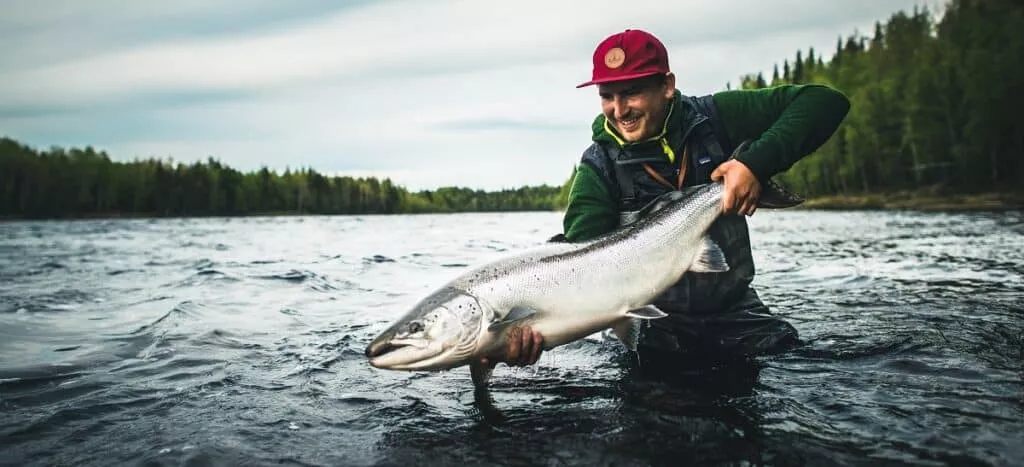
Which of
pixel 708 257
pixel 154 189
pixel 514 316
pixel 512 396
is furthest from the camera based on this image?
pixel 154 189

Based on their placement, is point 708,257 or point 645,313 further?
point 708,257

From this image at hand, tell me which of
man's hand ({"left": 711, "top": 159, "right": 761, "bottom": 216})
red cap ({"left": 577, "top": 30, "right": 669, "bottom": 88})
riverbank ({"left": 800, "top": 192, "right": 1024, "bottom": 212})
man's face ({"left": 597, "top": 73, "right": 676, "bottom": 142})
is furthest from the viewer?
riverbank ({"left": 800, "top": 192, "right": 1024, "bottom": 212})

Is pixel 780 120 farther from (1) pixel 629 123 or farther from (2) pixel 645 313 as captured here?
(2) pixel 645 313

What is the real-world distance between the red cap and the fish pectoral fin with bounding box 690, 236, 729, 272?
1127mm

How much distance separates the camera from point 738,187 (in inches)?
153

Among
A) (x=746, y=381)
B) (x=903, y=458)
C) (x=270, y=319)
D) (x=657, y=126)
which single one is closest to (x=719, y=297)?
(x=746, y=381)

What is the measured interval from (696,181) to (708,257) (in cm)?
64

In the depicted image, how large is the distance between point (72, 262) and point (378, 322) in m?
13.4

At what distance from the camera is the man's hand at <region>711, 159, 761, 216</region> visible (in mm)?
3889

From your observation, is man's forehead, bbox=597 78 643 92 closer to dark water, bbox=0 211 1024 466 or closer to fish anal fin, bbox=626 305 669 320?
fish anal fin, bbox=626 305 669 320

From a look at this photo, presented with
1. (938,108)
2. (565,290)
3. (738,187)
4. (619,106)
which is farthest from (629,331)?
(938,108)

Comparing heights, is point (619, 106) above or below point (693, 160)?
above

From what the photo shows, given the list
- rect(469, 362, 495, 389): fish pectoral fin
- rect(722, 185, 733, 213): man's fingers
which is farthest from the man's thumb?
rect(469, 362, 495, 389): fish pectoral fin

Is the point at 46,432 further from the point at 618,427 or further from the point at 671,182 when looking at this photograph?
the point at 671,182
